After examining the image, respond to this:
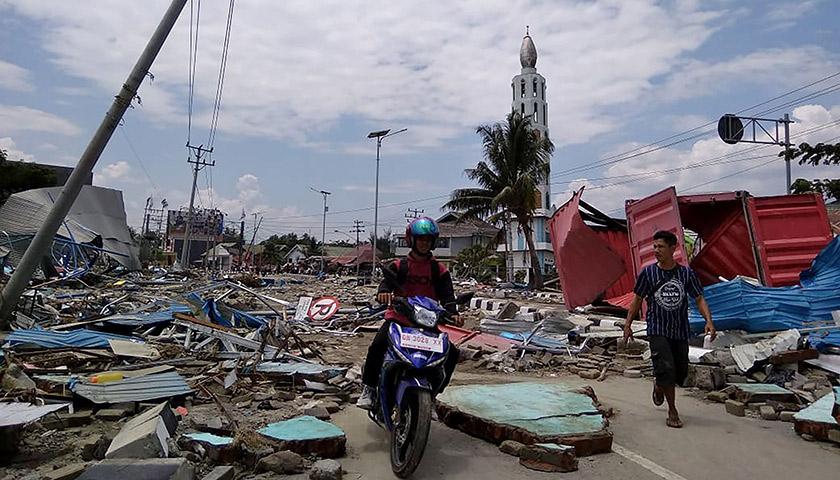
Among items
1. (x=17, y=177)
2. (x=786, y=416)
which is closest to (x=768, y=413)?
(x=786, y=416)

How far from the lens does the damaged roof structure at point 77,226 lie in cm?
2184

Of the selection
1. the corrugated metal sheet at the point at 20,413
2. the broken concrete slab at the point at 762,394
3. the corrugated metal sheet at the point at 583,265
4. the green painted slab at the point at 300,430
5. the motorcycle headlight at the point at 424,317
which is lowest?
the green painted slab at the point at 300,430

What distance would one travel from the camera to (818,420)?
14.6ft

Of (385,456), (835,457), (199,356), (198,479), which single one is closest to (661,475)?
(835,457)

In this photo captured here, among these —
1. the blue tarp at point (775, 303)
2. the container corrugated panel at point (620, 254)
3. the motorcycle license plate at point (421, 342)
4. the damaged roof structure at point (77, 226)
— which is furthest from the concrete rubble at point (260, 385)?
the damaged roof structure at point (77, 226)

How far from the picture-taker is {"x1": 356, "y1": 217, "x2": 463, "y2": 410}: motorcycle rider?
4336 mm

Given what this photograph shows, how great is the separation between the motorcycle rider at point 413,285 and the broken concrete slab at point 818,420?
275 centimetres

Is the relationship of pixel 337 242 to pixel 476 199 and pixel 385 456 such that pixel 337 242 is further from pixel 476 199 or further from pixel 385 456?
pixel 385 456

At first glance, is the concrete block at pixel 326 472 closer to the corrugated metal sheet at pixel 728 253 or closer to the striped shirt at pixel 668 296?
the striped shirt at pixel 668 296

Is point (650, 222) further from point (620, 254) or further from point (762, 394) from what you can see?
point (762, 394)

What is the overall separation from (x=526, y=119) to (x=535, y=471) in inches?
1048

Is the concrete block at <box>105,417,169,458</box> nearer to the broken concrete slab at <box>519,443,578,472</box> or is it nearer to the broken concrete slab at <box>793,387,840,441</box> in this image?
the broken concrete slab at <box>519,443,578,472</box>

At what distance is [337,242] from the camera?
101m

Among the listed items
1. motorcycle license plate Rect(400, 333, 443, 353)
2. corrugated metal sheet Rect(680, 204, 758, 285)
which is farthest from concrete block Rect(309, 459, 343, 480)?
corrugated metal sheet Rect(680, 204, 758, 285)
